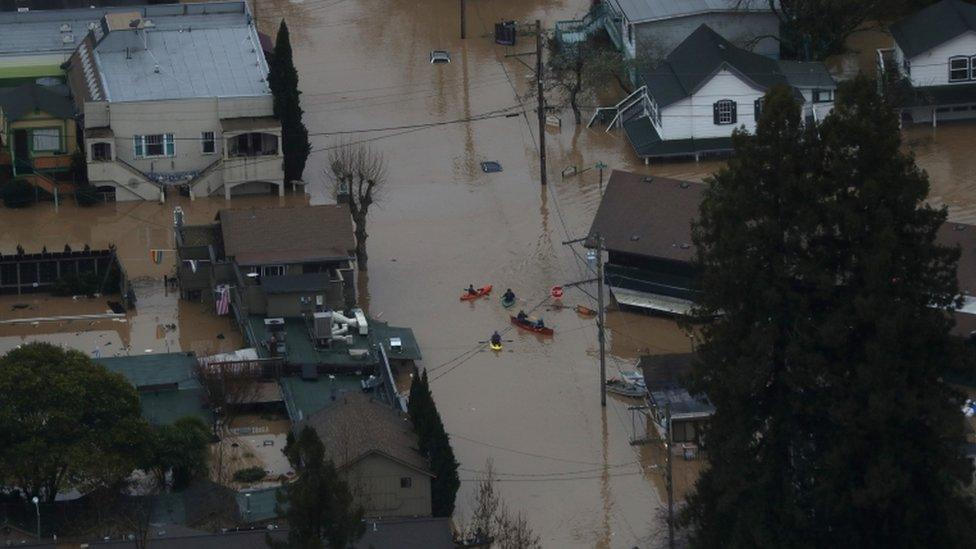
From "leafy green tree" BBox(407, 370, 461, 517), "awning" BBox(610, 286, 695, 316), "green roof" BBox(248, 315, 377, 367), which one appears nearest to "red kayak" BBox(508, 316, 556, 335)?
"awning" BBox(610, 286, 695, 316)

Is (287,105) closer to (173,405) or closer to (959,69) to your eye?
(173,405)

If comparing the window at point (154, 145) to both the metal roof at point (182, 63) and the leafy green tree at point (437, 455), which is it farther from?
the leafy green tree at point (437, 455)

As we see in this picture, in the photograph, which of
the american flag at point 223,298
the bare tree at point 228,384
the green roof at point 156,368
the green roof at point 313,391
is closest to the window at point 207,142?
the american flag at point 223,298

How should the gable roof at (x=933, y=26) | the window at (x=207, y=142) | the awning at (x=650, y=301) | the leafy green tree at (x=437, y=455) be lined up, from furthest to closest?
1. the gable roof at (x=933, y=26)
2. the window at (x=207, y=142)
3. the awning at (x=650, y=301)
4. the leafy green tree at (x=437, y=455)

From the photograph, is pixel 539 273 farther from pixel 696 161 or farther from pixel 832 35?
pixel 832 35

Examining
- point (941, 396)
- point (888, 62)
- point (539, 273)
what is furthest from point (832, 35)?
point (941, 396)
